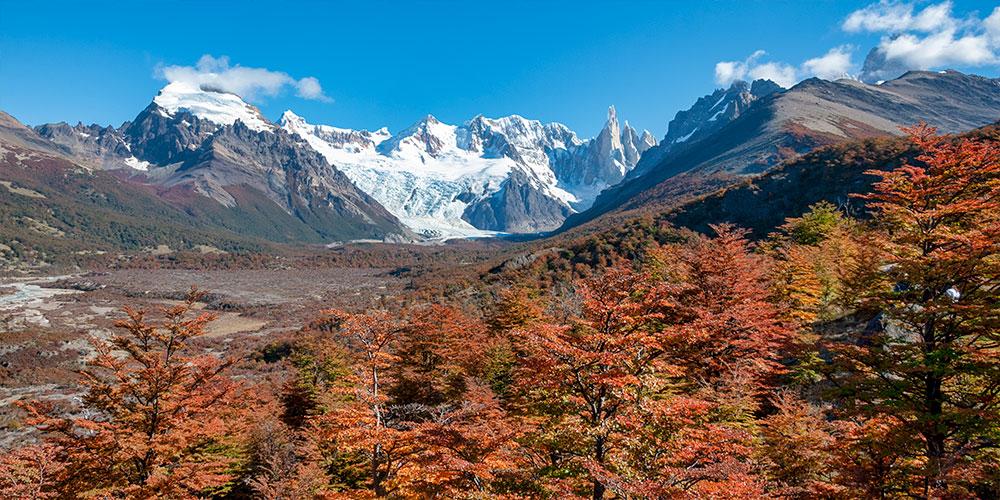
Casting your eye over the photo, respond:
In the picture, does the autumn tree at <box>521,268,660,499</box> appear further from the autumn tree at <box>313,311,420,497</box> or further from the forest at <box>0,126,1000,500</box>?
the autumn tree at <box>313,311,420,497</box>

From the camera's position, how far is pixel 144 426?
16.5 metres

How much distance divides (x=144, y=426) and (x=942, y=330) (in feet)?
76.4

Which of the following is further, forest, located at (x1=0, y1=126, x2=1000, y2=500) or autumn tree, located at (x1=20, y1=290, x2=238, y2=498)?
autumn tree, located at (x1=20, y1=290, x2=238, y2=498)

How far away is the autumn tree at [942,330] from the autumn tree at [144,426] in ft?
64.6

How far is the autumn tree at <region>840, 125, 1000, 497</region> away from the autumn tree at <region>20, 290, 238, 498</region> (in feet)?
64.6

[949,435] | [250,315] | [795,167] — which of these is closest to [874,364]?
[949,435]

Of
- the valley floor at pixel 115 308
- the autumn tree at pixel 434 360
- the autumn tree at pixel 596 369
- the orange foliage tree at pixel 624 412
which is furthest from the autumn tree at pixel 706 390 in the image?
the valley floor at pixel 115 308

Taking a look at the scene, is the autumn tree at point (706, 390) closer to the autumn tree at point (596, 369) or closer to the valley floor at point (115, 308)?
the autumn tree at point (596, 369)

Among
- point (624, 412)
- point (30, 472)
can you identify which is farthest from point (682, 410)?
point (30, 472)

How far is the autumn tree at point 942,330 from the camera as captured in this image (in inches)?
392

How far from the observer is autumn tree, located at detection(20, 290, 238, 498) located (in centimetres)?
1540

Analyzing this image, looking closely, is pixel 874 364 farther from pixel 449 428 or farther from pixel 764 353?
pixel 449 428

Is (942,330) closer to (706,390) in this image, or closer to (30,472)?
(706,390)

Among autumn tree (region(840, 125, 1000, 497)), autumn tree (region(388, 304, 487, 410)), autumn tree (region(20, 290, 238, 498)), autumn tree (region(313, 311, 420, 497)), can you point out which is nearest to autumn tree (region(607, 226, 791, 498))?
autumn tree (region(840, 125, 1000, 497))
